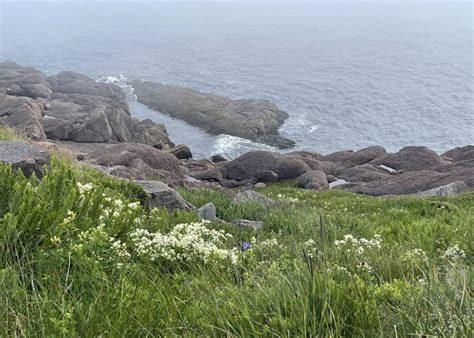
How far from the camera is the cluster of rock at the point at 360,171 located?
40812mm

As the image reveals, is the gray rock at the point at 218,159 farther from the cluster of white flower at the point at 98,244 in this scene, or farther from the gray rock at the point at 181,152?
the cluster of white flower at the point at 98,244

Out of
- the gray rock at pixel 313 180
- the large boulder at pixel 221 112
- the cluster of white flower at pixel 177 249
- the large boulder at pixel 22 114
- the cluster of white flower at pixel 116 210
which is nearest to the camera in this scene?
the cluster of white flower at pixel 177 249

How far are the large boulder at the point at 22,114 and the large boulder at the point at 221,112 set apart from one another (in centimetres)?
2442

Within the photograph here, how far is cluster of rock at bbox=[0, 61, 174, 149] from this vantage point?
170ft

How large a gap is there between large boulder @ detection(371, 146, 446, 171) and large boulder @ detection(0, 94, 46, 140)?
34.3 m

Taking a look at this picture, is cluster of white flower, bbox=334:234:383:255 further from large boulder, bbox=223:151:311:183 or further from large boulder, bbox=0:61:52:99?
large boulder, bbox=0:61:52:99

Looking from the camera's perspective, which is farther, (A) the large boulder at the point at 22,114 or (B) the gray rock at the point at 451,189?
(A) the large boulder at the point at 22,114

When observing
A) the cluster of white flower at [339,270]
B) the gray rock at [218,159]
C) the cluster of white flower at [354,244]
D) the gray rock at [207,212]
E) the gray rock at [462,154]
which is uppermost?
the cluster of white flower at [339,270]

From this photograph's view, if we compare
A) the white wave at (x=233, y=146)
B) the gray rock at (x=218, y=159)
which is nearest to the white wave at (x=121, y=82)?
the white wave at (x=233, y=146)

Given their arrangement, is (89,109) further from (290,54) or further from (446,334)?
(290,54)

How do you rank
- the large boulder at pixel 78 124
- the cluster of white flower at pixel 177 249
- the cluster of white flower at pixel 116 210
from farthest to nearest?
the large boulder at pixel 78 124 < the cluster of white flower at pixel 116 210 < the cluster of white flower at pixel 177 249

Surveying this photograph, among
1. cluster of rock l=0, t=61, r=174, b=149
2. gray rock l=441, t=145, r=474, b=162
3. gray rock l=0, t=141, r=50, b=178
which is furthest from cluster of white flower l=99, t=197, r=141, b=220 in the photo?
gray rock l=441, t=145, r=474, b=162

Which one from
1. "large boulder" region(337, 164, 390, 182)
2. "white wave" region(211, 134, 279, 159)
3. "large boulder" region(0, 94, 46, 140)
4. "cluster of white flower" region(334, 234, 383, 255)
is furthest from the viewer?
"white wave" region(211, 134, 279, 159)

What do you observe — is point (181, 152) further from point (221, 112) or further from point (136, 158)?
point (221, 112)
